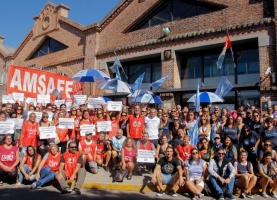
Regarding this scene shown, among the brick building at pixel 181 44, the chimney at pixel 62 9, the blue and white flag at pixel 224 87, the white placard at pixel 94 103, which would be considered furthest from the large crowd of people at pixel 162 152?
the chimney at pixel 62 9

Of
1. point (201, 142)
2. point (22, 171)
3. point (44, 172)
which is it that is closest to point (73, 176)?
point (44, 172)

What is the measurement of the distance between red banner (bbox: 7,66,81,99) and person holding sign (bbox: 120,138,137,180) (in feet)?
25.3

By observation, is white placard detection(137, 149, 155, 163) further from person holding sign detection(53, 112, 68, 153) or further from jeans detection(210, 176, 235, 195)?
person holding sign detection(53, 112, 68, 153)

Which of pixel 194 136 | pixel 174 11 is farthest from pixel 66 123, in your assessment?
pixel 174 11

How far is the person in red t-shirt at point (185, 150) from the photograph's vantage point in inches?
291

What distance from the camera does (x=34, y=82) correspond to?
14.0 m

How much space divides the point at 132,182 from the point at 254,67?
26.6ft

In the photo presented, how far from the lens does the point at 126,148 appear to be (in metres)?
7.83

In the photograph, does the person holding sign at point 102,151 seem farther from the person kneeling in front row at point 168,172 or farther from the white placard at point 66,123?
the person kneeling in front row at point 168,172

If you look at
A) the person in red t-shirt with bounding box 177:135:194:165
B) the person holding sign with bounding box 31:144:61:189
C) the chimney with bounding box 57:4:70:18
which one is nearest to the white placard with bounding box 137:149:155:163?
the person in red t-shirt with bounding box 177:135:194:165

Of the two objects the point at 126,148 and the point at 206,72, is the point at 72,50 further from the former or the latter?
the point at 126,148

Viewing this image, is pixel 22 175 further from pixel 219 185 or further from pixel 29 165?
pixel 219 185

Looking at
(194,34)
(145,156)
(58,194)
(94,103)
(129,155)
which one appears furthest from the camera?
(194,34)

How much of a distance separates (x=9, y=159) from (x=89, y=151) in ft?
7.06
